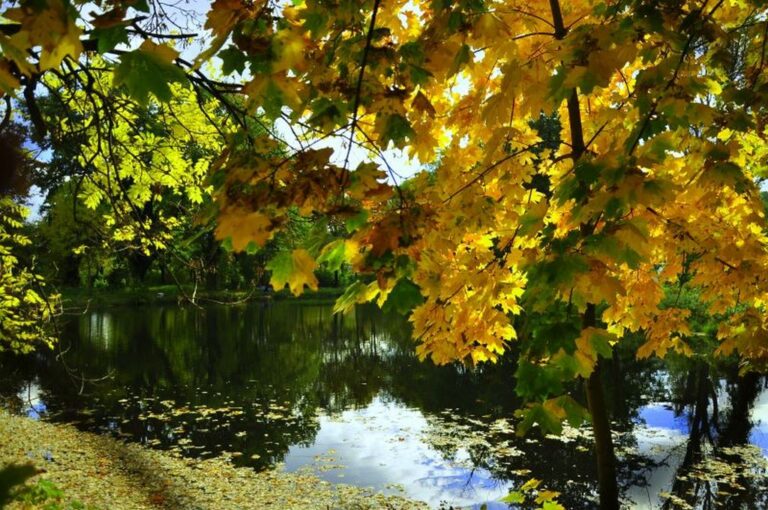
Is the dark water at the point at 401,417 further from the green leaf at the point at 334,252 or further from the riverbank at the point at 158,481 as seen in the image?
the green leaf at the point at 334,252

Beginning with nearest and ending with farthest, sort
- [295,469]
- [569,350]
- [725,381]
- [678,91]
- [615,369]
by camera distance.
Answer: [569,350] → [678,91] → [295,469] → [725,381] → [615,369]

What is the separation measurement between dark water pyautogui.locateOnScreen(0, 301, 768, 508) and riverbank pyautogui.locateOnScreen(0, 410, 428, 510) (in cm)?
53

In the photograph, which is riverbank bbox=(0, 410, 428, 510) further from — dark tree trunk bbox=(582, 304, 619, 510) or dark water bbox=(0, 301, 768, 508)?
dark tree trunk bbox=(582, 304, 619, 510)

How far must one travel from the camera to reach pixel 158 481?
9.24 m

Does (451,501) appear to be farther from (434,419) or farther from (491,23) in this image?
(491,23)

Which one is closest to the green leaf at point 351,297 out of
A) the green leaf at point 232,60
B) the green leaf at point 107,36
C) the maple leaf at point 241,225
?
the maple leaf at point 241,225

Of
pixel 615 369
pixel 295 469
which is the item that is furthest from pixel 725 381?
pixel 295 469

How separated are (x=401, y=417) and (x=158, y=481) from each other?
556 centimetres

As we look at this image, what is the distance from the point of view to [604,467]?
4398mm

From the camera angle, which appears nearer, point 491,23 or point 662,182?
point 662,182

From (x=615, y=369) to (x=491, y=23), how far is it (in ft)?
51.3

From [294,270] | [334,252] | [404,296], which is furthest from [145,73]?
[404,296]

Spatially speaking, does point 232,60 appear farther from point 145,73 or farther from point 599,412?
point 599,412

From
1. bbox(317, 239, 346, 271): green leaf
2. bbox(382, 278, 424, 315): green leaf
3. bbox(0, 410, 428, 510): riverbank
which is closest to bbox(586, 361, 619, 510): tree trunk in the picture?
bbox(382, 278, 424, 315): green leaf
